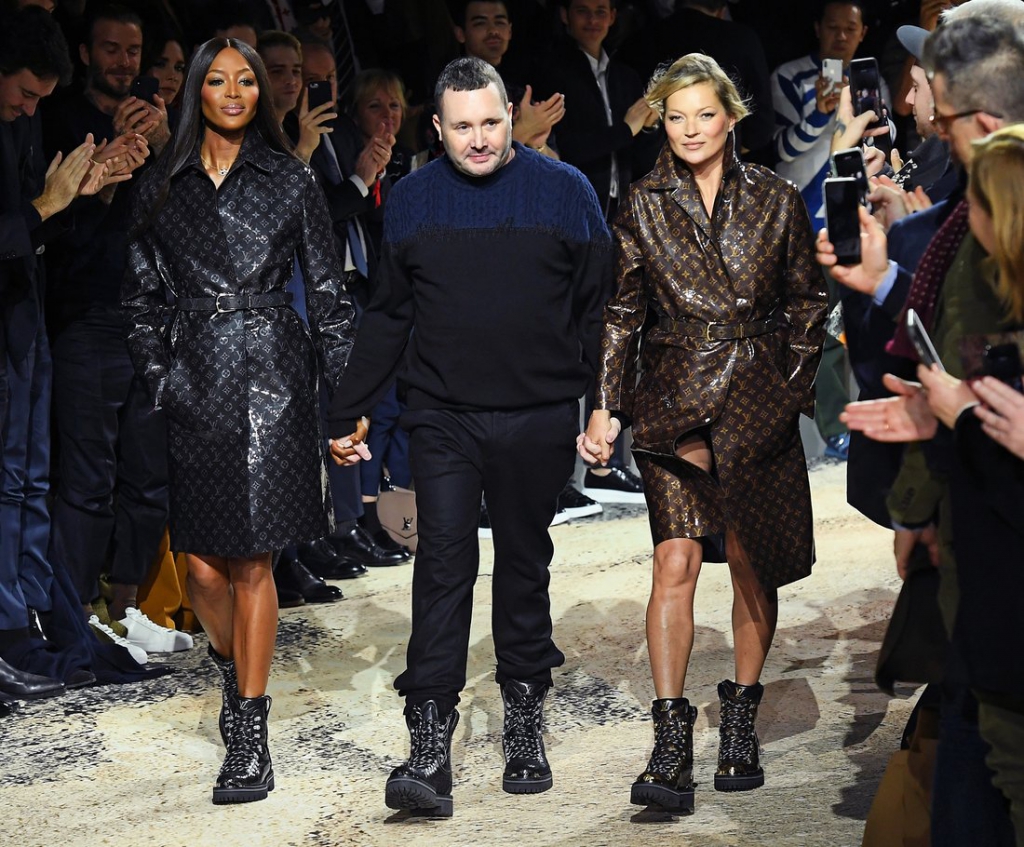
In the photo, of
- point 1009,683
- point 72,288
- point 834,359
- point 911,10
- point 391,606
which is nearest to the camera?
point 1009,683

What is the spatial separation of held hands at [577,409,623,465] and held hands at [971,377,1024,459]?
1671 millimetres

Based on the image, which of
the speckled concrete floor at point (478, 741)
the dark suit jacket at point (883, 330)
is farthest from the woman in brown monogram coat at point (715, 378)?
the dark suit jacket at point (883, 330)

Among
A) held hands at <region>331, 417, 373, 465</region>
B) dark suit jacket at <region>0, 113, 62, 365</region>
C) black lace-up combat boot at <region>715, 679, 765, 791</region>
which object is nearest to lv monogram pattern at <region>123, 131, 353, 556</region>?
held hands at <region>331, 417, 373, 465</region>

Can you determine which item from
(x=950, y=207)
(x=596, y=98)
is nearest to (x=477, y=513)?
(x=950, y=207)

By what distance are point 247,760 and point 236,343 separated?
1.08 m

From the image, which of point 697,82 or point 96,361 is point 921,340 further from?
point 96,361

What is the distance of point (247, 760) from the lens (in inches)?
170

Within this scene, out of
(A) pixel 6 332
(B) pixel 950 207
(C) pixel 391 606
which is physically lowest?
(C) pixel 391 606

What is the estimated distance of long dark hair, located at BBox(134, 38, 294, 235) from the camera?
14.6ft

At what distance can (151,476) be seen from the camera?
589cm

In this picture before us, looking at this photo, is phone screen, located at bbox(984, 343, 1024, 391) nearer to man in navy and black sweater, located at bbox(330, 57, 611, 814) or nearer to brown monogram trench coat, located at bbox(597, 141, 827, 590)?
brown monogram trench coat, located at bbox(597, 141, 827, 590)

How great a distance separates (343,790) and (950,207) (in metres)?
2.18

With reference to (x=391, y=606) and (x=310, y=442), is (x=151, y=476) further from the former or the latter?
(x=310, y=442)

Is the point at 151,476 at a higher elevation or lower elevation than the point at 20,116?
lower
